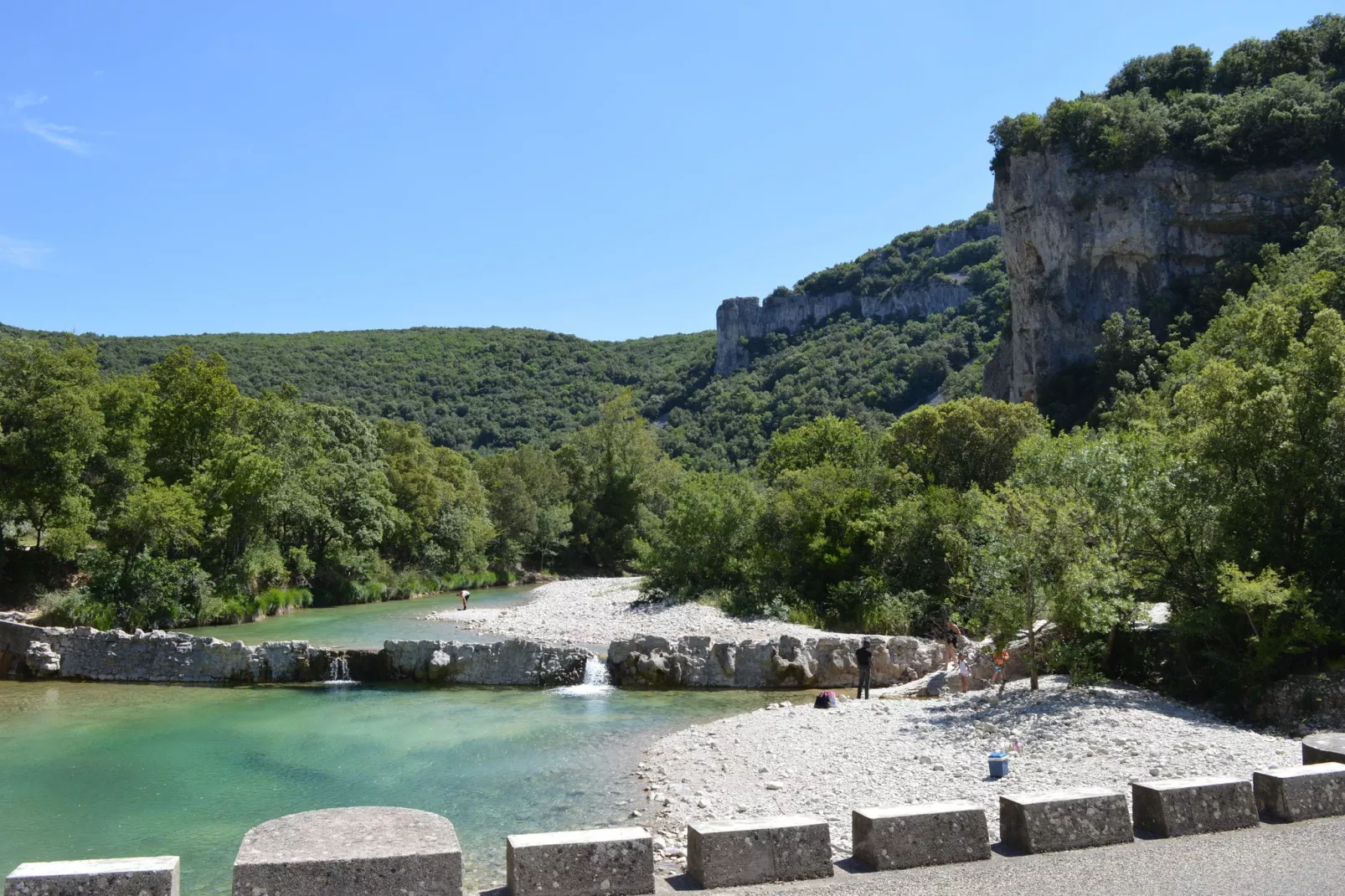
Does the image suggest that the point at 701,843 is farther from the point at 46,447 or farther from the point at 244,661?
the point at 46,447

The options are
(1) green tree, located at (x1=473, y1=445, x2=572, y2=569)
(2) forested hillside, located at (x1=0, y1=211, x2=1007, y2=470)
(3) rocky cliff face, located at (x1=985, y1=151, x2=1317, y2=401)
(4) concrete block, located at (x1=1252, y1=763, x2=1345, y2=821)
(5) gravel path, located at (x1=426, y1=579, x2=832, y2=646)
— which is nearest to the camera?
(4) concrete block, located at (x1=1252, y1=763, x2=1345, y2=821)

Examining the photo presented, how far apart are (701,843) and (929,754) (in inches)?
351

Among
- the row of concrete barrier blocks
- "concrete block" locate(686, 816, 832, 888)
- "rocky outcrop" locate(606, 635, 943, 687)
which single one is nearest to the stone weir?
"rocky outcrop" locate(606, 635, 943, 687)

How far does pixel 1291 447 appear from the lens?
15633mm

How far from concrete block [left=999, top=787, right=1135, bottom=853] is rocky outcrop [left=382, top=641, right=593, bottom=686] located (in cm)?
1729

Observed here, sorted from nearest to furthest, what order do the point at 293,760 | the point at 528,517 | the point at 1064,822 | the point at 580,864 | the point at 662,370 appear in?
the point at 580,864 → the point at 1064,822 → the point at 293,760 → the point at 528,517 → the point at 662,370

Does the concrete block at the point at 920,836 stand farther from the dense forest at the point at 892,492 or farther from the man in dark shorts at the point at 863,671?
the man in dark shorts at the point at 863,671

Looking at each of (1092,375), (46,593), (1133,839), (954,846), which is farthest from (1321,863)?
(1092,375)

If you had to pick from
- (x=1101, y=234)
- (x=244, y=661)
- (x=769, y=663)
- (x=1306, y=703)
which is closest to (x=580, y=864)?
(x=1306, y=703)

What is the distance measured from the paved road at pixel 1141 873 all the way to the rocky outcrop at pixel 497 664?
→ 686 inches

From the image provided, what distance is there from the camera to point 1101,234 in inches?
2479

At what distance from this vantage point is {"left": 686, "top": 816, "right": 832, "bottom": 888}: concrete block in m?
5.78

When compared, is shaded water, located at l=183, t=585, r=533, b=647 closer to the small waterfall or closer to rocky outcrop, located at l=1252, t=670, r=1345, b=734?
the small waterfall

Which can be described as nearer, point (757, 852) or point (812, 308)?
point (757, 852)
